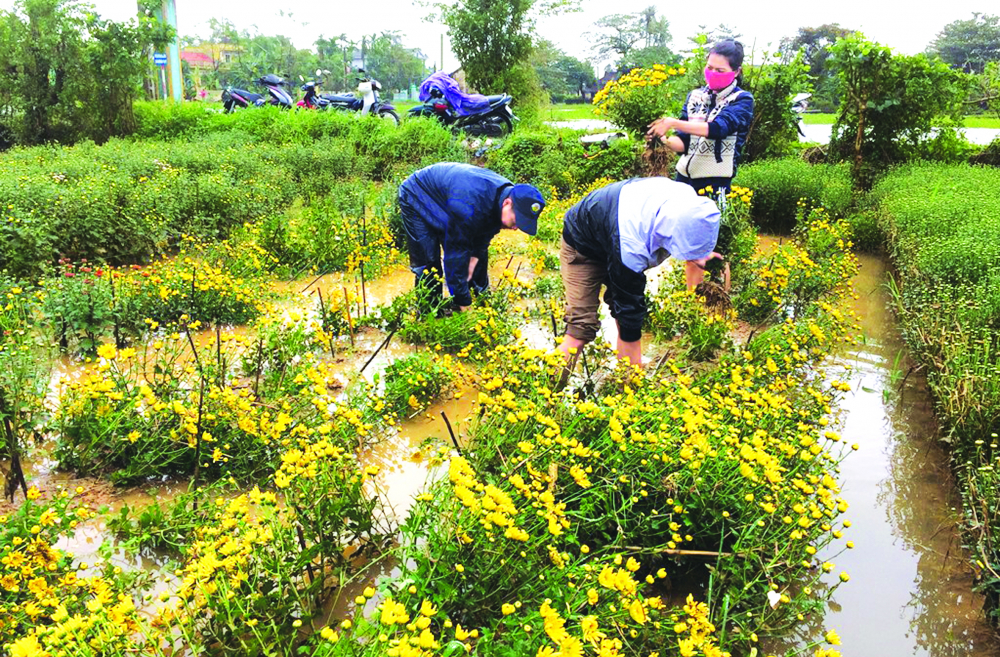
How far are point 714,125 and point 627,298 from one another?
2.20 metres

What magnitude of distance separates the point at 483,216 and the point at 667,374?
1.65m

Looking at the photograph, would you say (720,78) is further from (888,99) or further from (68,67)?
(68,67)

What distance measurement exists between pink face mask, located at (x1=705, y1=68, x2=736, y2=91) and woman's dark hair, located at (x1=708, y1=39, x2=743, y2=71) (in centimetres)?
6

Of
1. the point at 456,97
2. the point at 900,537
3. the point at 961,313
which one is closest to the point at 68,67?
the point at 456,97

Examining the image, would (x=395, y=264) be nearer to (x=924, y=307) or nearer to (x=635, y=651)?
(x=924, y=307)

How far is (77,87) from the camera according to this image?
487 inches

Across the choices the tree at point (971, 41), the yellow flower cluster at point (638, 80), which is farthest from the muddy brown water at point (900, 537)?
the tree at point (971, 41)

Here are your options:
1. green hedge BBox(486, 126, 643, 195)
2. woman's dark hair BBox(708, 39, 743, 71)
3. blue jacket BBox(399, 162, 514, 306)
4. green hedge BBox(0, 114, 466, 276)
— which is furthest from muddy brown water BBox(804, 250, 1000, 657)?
green hedge BBox(486, 126, 643, 195)

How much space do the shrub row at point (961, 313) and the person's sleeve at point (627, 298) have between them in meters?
1.64

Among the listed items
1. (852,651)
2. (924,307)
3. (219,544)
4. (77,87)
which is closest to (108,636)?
(219,544)

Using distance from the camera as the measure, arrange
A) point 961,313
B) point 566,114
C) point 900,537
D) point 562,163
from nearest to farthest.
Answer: point 900,537
point 961,313
point 562,163
point 566,114

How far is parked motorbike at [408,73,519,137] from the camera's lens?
14.5m

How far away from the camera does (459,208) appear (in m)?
4.67

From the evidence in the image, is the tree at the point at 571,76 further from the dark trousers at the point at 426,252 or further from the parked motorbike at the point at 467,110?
the dark trousers at the point at 426,252
